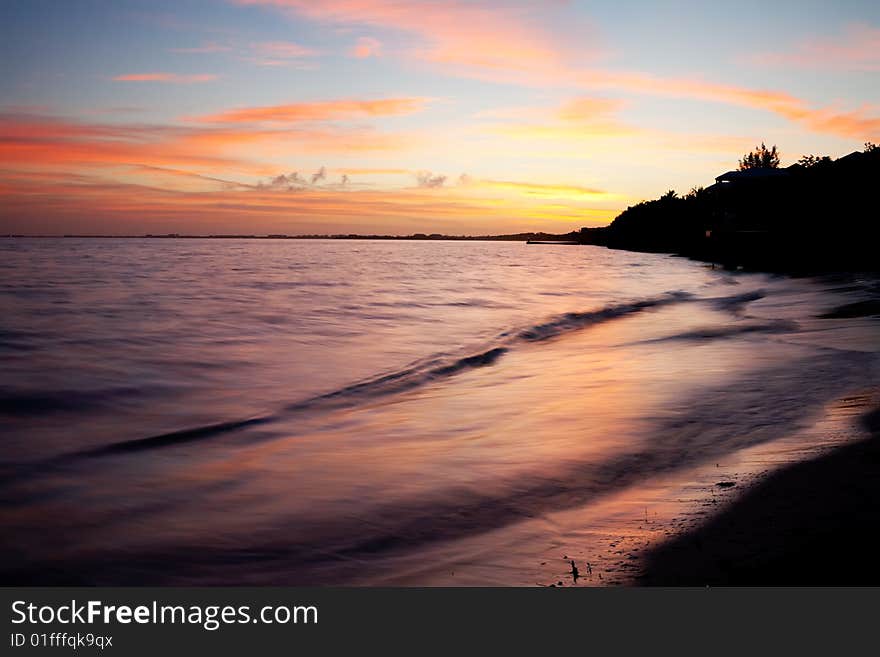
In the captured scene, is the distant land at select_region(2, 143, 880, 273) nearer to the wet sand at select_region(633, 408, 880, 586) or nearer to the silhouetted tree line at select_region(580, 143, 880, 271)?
the silhouetted tree line at select_region(580, 143, 880, 271)

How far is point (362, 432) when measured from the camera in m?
9.23

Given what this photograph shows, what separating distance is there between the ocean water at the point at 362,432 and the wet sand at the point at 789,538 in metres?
0.82

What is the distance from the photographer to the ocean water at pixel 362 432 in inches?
210

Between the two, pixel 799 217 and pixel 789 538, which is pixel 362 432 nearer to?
pixel 789 538

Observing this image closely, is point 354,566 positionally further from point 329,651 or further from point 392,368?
point 392,368

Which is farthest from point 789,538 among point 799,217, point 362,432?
point 799,217

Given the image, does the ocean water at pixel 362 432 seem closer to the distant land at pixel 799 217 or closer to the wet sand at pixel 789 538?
the wet sand at pixel 789 538

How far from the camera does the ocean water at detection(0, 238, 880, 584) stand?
534cm

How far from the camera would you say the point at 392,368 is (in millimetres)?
14766

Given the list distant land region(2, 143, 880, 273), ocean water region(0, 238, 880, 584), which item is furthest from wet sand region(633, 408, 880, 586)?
distant land region(2, 143, 880, 273)

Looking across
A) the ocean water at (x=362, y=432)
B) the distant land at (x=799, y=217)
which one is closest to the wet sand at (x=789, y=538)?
the ocean water at (x=362, y=432)

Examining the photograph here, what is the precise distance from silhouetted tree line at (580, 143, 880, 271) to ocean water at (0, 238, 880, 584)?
2098cm

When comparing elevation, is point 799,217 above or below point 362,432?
above

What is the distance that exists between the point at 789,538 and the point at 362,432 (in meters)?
5.72
